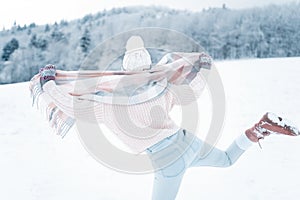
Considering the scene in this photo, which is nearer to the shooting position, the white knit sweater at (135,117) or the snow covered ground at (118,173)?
the white knit sweater at (135,117)

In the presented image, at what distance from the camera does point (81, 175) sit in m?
3.20

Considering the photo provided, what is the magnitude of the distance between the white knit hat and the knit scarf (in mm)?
44

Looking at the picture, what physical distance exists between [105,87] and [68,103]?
176 mm

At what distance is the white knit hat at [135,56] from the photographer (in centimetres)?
168

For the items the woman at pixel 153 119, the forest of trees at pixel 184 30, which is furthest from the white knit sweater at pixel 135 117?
the forest of trees at pixel 184 30

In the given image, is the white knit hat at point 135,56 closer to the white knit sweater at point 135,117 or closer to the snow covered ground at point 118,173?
the white knit sweater at point 135,117

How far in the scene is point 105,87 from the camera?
1.59 m

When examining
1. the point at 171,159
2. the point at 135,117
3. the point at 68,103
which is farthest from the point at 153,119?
the point at 68,103

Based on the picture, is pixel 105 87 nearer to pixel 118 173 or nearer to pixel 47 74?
pixel 47 74

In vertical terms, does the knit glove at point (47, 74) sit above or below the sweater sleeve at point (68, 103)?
above

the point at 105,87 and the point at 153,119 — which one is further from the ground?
the point at 105,87

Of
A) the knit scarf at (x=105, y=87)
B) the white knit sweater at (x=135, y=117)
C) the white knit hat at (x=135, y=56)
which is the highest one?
the white knit hat at (x=135, y=56)

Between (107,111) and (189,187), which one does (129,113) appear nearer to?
(107,111)

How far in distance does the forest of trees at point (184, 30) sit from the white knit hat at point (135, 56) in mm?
28852
